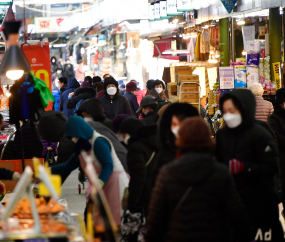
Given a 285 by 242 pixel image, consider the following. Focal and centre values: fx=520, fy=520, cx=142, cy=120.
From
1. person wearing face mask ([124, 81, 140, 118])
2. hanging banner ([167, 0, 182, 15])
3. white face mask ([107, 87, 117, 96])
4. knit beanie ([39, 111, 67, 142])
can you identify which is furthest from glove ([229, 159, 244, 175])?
hanging banner ([167, 0, 182, 15])

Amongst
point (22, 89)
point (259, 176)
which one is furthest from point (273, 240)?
point (22, 89)

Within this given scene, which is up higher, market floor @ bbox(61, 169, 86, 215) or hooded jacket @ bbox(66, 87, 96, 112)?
hooded jacket @ bbox(66, 87, 96, 112)

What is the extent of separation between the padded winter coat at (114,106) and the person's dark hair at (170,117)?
19.2 feet

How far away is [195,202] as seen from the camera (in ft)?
10.3

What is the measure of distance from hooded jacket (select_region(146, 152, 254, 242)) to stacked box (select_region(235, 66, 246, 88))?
7.43 metres

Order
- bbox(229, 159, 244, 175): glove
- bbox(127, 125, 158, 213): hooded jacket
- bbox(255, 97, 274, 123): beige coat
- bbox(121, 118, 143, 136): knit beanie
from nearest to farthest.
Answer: bbox(229, 159, 244, 175): glove < bbox(127, 125, 158, 213): hooded jacket < bbox(121, 118, 143, 136): knit beanie < bbox(255, 97, 274, 123): beige coat

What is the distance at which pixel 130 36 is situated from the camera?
76.4 feet

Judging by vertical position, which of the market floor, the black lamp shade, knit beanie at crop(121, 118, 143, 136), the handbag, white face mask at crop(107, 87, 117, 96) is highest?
the black lamp shade

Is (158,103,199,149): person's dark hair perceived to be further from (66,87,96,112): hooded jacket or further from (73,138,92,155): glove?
(66,87,96,112): hooded jacket

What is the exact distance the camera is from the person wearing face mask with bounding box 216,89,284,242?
416 centimetres

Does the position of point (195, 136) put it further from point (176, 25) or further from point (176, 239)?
point (176, 25)

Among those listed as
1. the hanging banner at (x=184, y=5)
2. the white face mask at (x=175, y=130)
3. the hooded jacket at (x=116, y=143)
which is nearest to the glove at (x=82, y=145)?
the hooded jacket at (x=116, y=143)

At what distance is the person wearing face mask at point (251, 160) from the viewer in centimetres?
416

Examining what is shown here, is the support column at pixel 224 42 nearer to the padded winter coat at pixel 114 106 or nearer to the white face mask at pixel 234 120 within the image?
the padded winter coat at pixel 114 106
